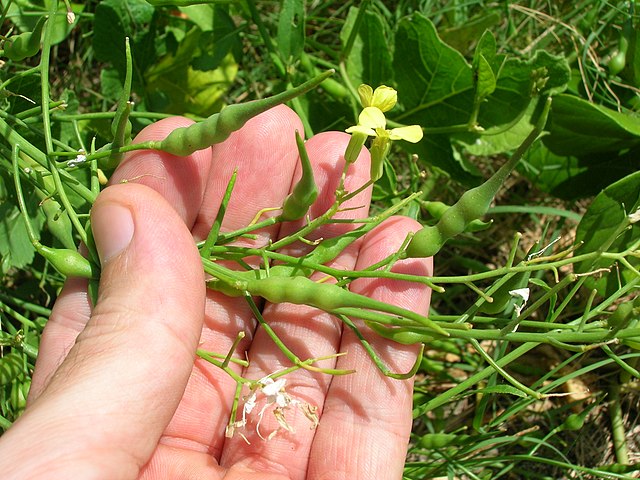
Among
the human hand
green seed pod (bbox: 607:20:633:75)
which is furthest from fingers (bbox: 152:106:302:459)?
green seed pod (bbox: 607:20:633:75)

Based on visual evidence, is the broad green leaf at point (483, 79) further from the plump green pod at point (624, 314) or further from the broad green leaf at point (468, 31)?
the plump green pod at point (624, 314)

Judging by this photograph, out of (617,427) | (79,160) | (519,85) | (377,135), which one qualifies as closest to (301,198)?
(377,135)

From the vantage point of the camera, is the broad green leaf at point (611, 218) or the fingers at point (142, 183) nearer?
the fingers at point (142, 183)

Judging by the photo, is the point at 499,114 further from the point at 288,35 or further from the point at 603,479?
the point at 603,479

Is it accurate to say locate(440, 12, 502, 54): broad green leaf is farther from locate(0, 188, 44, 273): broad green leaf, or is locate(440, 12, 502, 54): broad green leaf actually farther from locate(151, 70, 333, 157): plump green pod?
locate(0, 188, 44, 273): broad green leaf

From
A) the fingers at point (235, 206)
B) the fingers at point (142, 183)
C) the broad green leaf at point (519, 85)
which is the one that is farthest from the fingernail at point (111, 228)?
the broad green leaf at point (519, 85)

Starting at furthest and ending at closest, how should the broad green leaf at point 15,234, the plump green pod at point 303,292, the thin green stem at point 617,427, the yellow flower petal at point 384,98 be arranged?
the thin green stem at point 617,427, the broad green leaf at point 15,234, the yellow flower petal at point 384,98, the plump green pod at point 303,292

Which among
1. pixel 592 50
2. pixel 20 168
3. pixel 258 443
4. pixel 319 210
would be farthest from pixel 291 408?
pixel 592 50
